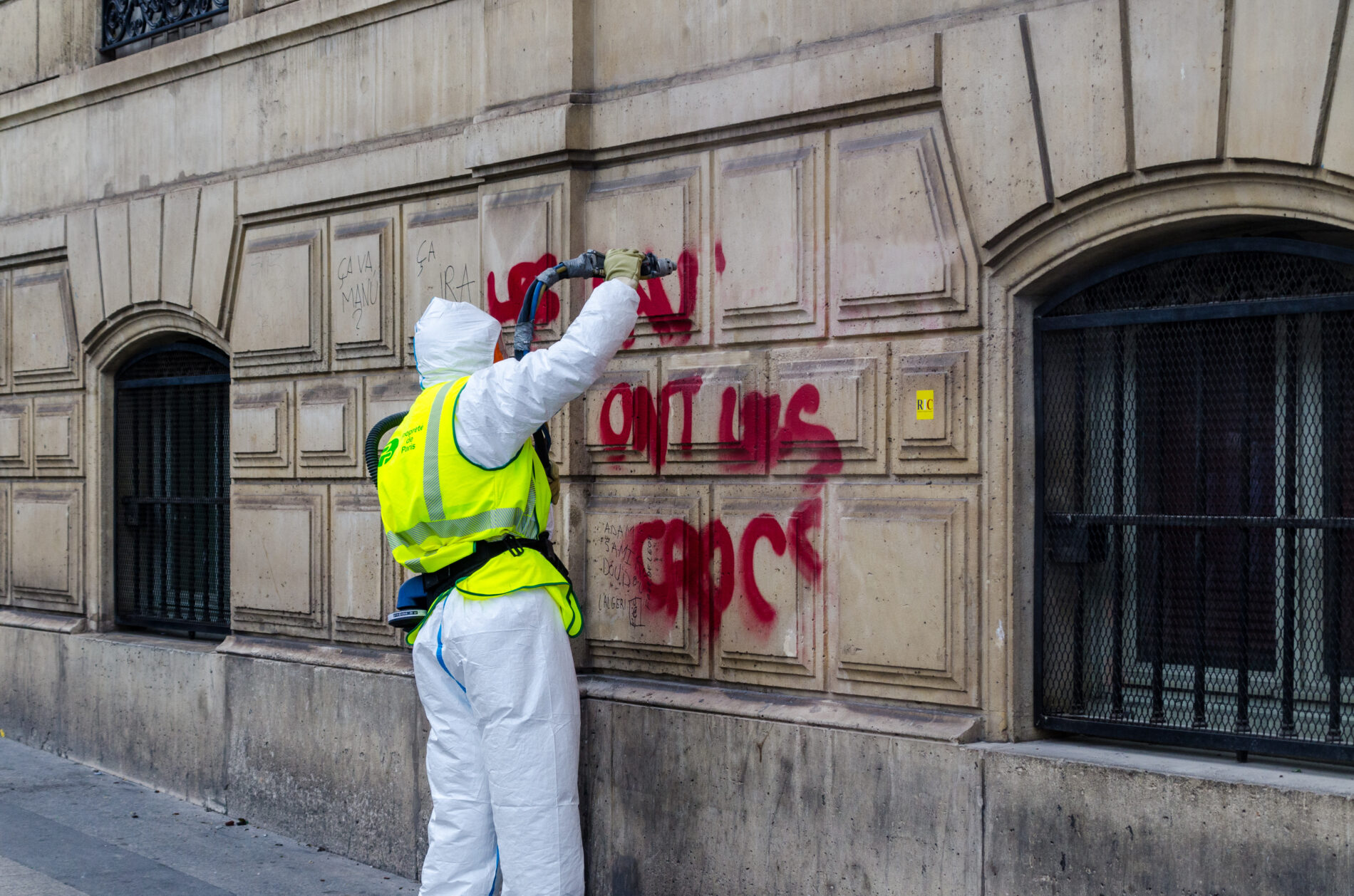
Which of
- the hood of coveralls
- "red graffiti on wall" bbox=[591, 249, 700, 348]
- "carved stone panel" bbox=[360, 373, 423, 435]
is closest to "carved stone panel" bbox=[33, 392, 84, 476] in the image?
"carved stone panel" bbox=[360, 373, 423, 435]

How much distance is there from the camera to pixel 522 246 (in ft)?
19.4

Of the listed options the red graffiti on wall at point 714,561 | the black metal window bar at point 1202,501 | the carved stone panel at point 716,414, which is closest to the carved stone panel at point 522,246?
the carved stone panel at point 716,414

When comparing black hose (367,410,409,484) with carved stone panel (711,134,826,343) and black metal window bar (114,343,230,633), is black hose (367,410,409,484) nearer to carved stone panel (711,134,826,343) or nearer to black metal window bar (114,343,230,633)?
carved stone panel (711,134,826,343)

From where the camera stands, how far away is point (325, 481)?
6953 mm

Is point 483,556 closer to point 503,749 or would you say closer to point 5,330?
point 503,749

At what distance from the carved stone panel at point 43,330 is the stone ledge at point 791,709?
4547 millimetres

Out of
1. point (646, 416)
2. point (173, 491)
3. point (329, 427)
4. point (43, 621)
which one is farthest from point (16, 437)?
point (646, 416)

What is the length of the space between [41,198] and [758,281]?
5.50 metres

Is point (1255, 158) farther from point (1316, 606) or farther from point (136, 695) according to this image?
point (136, 695)

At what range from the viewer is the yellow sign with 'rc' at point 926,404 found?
477cm

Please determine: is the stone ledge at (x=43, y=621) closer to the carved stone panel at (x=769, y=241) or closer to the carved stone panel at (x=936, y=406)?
the carved stone panel at (x=769, y=241)

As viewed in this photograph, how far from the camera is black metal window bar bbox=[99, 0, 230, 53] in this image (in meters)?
7.88

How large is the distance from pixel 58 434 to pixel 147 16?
247 cm

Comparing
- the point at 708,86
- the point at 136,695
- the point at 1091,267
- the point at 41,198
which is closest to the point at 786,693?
the point at 1091,267
